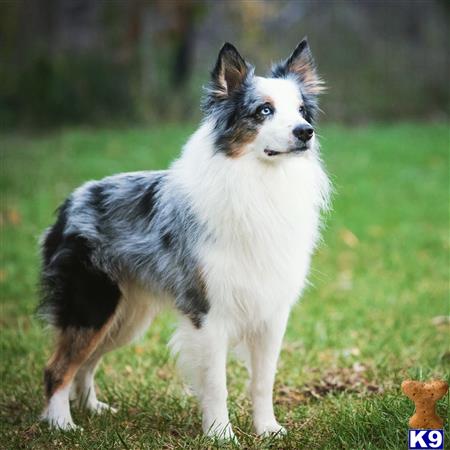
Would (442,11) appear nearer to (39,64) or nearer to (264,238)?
(39,64)

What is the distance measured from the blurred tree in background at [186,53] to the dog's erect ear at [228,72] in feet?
44.6

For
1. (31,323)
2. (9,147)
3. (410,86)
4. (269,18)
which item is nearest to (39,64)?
(9,147)

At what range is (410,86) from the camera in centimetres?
1861

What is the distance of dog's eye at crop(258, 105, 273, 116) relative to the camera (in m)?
3.81

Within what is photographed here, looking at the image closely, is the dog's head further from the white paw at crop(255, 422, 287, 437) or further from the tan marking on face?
the white paw at crop(255, 422, 287, 437)

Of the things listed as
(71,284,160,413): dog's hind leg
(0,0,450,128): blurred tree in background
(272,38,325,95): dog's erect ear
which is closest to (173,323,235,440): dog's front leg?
(71,284,160,413): dog's hind leg

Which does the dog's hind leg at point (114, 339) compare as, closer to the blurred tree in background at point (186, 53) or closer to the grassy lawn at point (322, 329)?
the grassy lawn at point (322, 329)

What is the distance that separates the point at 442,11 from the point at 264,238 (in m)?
17.3

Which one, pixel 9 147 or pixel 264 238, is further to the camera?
pixel 9 147

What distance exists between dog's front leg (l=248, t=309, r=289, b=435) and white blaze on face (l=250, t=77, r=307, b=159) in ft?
3.02

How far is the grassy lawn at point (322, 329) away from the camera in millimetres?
4059

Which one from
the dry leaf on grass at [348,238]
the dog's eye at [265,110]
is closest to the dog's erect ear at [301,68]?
the dog's eye at [265,110]

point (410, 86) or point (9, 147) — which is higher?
point (410, 86)

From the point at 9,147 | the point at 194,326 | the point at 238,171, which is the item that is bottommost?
the point at 9,147
